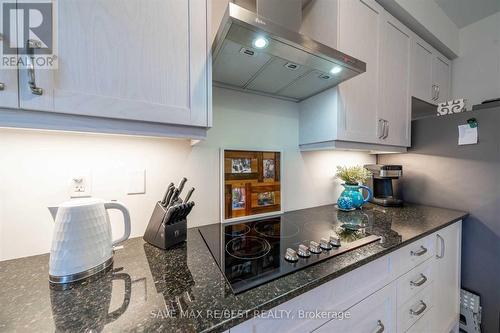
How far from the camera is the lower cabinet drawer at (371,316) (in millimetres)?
620

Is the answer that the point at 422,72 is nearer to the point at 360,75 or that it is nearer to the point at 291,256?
the point at 360,75

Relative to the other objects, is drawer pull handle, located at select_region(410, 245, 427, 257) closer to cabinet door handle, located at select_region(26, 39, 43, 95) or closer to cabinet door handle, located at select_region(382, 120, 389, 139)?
cabinet door handle, located at select_region(382, 120, 389, 139)

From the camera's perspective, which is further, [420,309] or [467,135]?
[467,135]

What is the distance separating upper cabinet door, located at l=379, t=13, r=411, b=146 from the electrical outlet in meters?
1.53

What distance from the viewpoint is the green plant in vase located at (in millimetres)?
1290

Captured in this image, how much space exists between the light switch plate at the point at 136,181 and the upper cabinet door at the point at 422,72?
6.00 feet

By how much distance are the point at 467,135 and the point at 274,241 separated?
1448 millimetres

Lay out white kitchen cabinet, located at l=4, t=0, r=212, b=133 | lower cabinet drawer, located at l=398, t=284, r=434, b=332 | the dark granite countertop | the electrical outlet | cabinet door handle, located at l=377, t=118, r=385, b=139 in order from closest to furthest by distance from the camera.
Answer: the dark granite countertop → white kitchen cabinet, located at l=4, t=0, r=212, b=133 → the electrical outlet → lower cabinet drawer, located at l=398, t=284, r=434, b=332 → cabinet door handle, located at l=377, t=118, r=385, b=139

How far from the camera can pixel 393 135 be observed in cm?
129

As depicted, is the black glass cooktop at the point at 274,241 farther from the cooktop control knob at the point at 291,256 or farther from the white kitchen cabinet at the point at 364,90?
the white kitchen cabinet at the point at 364,90

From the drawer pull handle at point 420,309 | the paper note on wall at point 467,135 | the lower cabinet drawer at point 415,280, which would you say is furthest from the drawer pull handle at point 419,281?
the paper note on wall at point 467,135

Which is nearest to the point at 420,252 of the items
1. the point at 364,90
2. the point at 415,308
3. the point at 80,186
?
Answer: the point at 415,308

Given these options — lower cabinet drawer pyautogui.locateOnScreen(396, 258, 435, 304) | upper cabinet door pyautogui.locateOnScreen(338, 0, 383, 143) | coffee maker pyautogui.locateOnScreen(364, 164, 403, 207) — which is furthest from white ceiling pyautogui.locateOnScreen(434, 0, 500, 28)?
lower cabinet drawer pyautogui.locateOnScreen(396, 258, 435, 304)

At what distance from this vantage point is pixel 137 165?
843 millimetres
